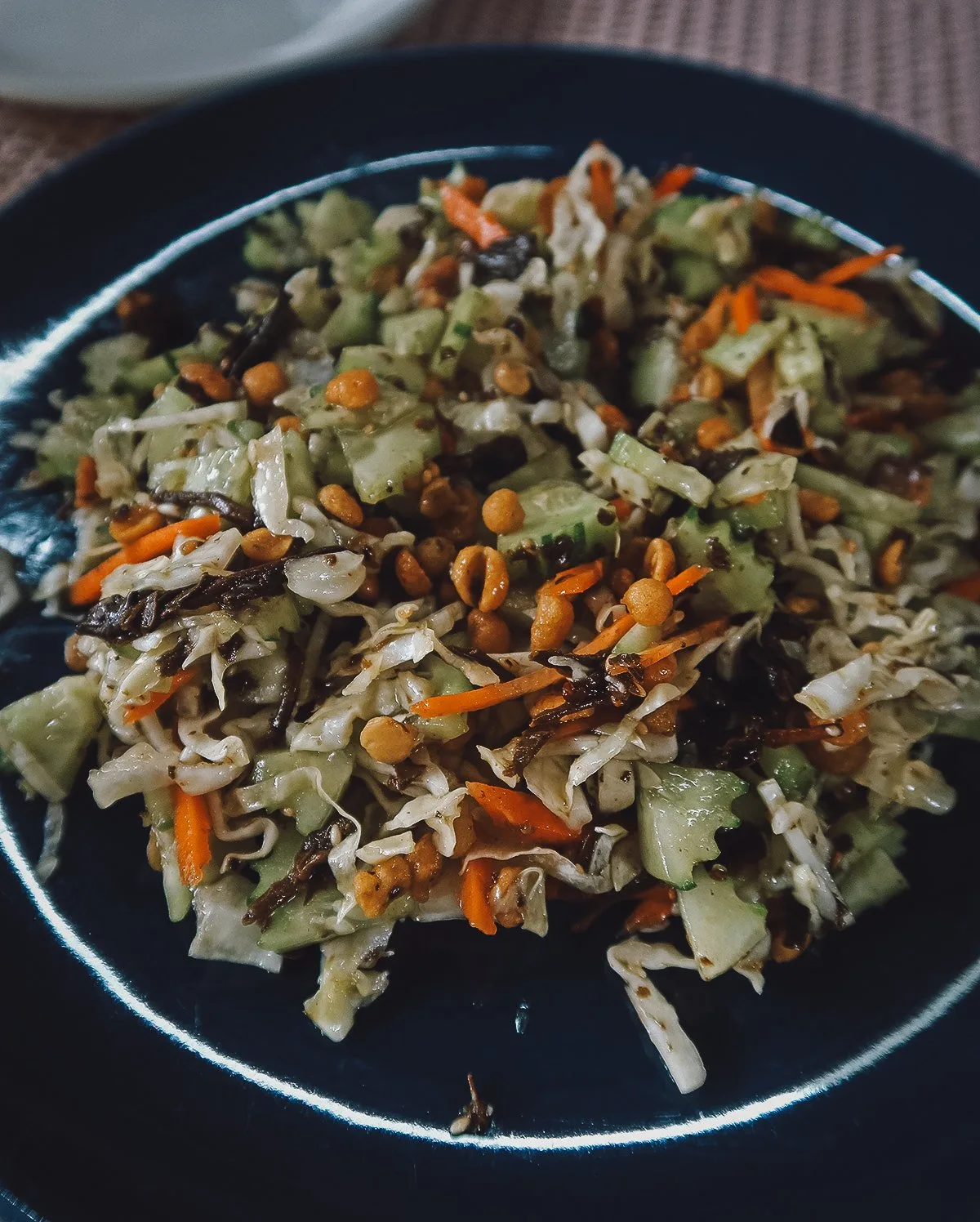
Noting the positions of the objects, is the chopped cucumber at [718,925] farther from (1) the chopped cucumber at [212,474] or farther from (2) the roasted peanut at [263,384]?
(2) the roasted peanut at [263,384]

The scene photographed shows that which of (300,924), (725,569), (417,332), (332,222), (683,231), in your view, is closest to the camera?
(300,924)

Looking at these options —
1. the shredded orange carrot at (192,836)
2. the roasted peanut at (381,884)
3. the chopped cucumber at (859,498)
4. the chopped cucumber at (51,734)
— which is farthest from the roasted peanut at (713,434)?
the chopped cucumber at (51,734)

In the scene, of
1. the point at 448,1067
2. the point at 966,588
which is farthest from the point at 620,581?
the point at 448,1067

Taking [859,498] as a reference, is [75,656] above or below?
below

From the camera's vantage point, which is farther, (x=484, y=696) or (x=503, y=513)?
(x=503, y=513)

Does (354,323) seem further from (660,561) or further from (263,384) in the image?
(660,561)

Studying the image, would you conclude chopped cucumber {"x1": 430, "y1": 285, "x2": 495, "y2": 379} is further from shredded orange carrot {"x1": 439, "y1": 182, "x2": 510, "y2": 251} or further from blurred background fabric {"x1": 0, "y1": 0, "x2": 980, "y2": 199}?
blurred background fabric {"x1": 0, "y1": 0, "x2": 980, "y2": 199}

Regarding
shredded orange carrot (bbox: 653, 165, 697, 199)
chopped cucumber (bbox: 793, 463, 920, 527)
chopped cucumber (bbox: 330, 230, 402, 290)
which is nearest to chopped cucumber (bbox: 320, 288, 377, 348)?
chopped cucumber (bbox: 330, 230, 402, 290)
